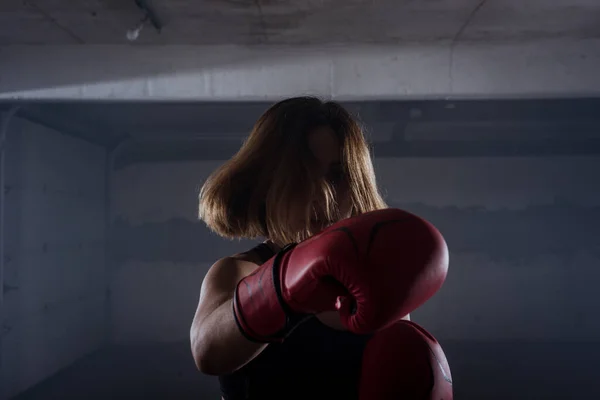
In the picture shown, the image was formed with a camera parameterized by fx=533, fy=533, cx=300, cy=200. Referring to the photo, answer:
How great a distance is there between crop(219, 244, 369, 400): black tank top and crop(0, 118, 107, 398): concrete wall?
11.3ft

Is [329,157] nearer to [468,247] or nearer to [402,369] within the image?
[402,369]

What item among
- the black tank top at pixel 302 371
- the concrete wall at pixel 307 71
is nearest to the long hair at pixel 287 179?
the black tank top at pixel 302 371

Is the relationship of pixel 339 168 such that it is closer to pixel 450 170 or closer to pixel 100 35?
pixel 100 35

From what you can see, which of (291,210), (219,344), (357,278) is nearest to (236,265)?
(291,210)

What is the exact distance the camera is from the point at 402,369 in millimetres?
975

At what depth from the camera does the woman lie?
3.35 feet

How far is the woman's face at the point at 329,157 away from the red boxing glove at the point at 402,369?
0.89ft

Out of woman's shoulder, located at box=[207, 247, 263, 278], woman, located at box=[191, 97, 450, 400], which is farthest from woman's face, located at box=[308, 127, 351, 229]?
woman's shoulder, located at box=[207, 247, 263, 278]

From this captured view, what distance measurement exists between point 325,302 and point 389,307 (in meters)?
0.10

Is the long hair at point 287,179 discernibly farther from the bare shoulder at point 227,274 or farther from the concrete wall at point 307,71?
the concrete wall at point 307,71

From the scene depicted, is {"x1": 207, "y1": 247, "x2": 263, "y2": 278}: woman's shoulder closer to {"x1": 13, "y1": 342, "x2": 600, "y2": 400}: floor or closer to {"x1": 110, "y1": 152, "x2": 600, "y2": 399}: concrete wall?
{"x1": 13, "y1": 342, "x2": 600, "y2": 400}: floor

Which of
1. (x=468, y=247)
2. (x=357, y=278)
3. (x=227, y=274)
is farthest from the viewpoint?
(x=468, y=247)

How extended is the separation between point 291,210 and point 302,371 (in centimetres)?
31

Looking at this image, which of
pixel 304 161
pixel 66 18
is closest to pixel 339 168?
pixel 304 161
